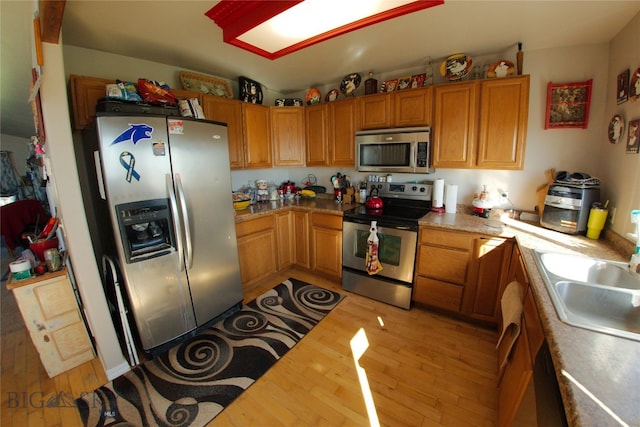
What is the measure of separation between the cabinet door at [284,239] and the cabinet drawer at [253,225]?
0.14 meters

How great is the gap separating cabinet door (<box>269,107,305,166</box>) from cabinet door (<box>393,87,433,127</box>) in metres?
1.22

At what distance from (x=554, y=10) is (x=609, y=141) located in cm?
101

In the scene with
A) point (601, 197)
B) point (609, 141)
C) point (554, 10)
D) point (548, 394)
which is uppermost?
point (554, 10)

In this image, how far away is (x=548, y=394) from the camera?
85cm

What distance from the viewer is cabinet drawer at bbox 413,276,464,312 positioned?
2176mm

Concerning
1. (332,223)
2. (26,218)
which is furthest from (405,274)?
(26,218)

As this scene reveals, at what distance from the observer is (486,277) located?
2.01 meters

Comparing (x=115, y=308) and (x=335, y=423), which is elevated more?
(x=115, y=308)

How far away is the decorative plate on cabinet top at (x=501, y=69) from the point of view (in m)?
2.04

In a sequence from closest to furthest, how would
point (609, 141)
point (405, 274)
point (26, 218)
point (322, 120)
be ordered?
point (609, 141)
point (405, 274)
point (322, 120)
point (26, 218)

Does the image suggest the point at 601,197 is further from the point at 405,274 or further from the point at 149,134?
the point at 149,134

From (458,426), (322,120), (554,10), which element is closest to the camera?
→ (458,426)

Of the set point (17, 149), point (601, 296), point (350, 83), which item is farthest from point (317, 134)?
point (17, 149)

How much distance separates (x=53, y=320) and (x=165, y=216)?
105 centimetres
